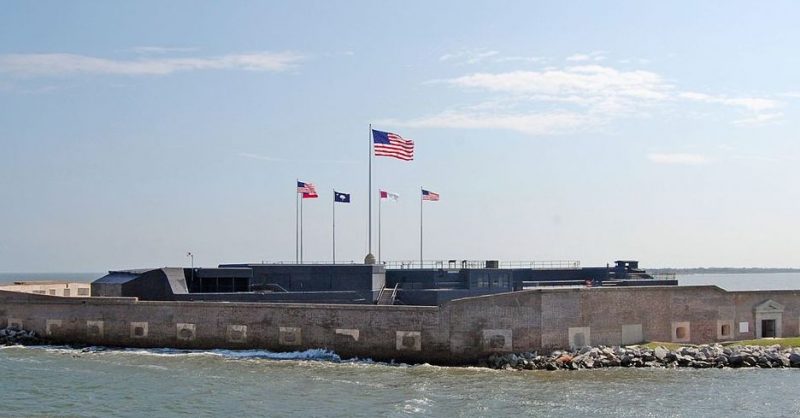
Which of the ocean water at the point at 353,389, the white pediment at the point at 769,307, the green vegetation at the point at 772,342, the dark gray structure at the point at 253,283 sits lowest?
the ocean water at the point at 353,389

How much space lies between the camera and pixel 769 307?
42344mm

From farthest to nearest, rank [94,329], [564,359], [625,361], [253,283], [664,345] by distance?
[253,283], [94,329], [664,345], [625,361], [564,359]

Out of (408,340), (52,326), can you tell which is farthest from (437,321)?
(52,326)

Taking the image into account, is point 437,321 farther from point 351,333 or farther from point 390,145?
point 390,145

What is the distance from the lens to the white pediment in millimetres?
42062

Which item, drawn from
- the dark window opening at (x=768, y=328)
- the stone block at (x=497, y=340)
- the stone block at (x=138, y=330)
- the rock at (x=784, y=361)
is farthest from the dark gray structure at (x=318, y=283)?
the rock at (x=784, y=361)

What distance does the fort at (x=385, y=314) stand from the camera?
36594 mm

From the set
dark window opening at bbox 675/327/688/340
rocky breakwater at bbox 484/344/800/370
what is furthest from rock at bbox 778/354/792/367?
dark window opening at bbox 675/327/688/340

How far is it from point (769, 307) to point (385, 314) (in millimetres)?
18625

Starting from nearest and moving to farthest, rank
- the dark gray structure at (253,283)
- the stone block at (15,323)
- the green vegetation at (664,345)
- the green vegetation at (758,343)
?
the green vegetation at (664,345), the green vegetation at (758,343), the stone block at (15,323), the dark gray structure at (253,283)

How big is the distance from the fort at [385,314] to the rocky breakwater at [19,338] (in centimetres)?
46

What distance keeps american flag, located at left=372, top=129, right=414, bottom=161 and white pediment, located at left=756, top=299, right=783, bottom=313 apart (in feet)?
61.8

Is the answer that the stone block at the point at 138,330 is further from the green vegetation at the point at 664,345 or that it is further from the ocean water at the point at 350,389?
the green vegetation at the point at 664,345

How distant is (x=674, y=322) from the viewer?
39.8 meters
